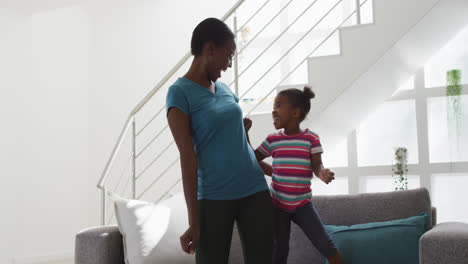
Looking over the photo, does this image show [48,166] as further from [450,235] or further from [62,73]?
[450,235]

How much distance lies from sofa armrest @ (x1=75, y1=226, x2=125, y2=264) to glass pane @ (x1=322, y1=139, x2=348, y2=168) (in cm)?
297

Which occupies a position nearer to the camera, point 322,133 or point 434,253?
point 434,253

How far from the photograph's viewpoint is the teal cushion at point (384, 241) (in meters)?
1.89

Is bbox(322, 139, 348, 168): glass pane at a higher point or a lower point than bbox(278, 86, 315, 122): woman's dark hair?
lower

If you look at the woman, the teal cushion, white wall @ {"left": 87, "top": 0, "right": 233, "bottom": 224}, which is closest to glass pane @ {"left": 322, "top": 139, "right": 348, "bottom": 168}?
white wall @ {"left": 87, "top": 0, "right": 233, "bottom": 224}

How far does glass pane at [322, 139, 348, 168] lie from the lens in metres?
4.63

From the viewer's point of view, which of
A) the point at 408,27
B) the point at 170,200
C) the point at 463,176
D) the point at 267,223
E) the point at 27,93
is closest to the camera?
the point at 267,223

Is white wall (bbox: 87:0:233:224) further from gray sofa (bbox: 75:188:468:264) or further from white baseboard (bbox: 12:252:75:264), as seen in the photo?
gray sofa (bbox: 75:188:468:264)

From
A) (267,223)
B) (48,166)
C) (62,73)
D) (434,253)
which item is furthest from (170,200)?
(62,73)

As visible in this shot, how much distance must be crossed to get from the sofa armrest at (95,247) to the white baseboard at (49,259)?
8.42ft

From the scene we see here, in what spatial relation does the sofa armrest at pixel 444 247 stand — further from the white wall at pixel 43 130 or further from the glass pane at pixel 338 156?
the white wall at pixel 43 130

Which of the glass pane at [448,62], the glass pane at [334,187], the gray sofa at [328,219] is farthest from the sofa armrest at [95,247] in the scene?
the glass pane at [448,62]

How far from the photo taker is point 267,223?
1421 mm

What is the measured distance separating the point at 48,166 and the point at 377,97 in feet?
9.94
